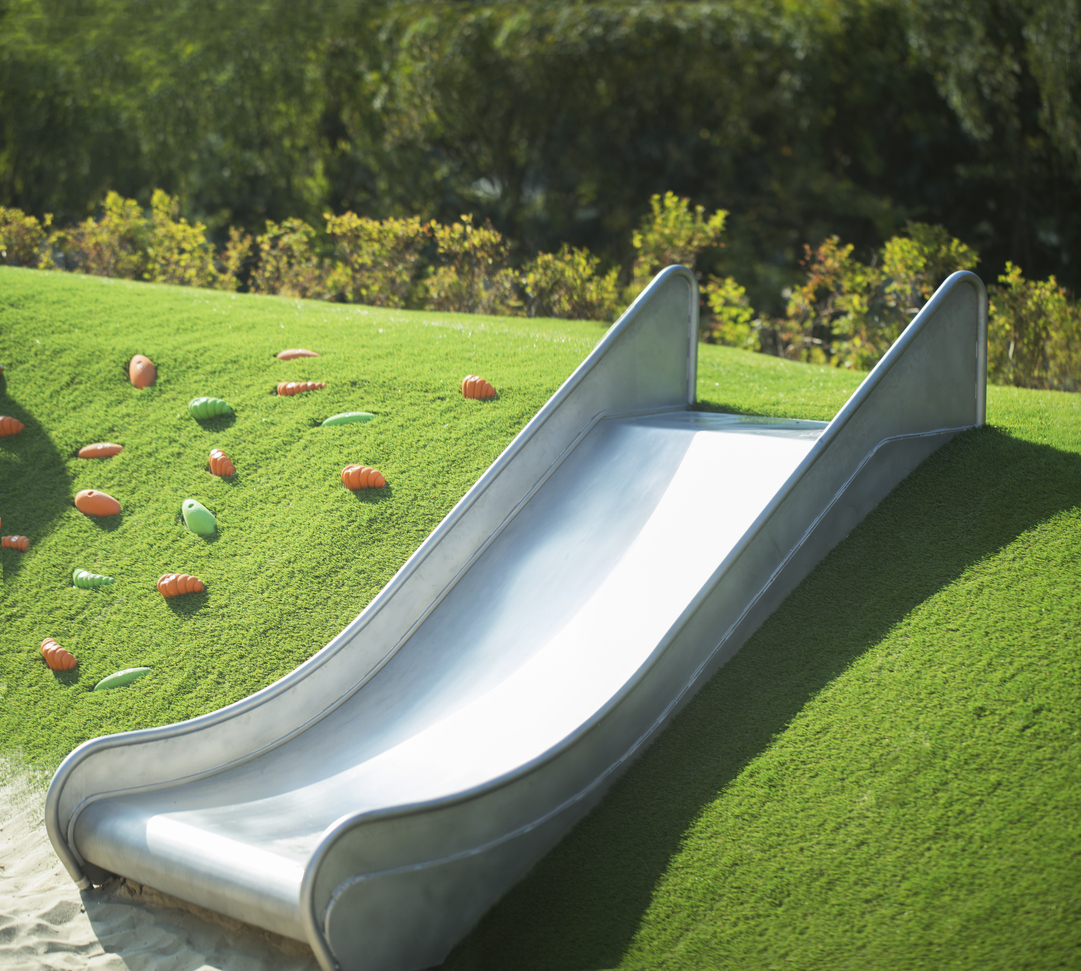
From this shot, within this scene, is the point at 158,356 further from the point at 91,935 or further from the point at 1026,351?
the point at 1026,351

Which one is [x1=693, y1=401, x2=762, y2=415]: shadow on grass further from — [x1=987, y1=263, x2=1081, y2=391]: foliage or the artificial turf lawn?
[x1=987, y1=263, x2=1081, y2=391]: foliage

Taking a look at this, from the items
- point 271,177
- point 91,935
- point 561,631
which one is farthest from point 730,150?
point 91,935

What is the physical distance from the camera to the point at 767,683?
361 centimetres

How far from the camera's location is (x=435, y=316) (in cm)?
931

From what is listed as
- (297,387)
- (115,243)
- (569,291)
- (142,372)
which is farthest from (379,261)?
(297,387)

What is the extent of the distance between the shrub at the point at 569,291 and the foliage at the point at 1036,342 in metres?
3.91

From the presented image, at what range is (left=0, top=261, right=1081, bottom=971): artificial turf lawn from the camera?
2.80 metres

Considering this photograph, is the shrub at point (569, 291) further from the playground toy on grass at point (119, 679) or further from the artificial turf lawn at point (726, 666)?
the playground toy on grass at point (119, 679)

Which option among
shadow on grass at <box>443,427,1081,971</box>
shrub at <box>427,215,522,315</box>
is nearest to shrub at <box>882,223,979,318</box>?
shrub at <box>427,215,522,315</box>

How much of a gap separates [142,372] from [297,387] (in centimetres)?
136

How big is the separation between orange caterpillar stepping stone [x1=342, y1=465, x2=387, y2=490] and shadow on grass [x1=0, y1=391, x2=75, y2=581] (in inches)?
76.4

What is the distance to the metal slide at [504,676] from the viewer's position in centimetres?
294

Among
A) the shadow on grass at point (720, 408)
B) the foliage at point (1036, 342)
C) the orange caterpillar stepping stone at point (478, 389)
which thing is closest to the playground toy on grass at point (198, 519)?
the orange caterpillar stepping stone at point (478, 389)

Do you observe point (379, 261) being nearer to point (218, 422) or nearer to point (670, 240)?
point (670, 240)
